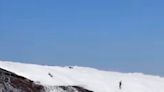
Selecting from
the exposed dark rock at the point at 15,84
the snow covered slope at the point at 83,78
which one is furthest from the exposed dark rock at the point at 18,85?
the snow covered slope at the point at 83,78

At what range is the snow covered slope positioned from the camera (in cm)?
1480

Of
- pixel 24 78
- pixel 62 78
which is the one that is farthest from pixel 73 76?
pixel 24 78

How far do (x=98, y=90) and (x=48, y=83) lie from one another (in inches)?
63.9

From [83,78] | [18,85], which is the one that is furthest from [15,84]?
[83,78]

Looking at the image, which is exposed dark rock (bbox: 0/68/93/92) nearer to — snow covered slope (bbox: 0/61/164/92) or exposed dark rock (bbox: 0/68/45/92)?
exposed dark rock (bbox: 0/68/45/92)

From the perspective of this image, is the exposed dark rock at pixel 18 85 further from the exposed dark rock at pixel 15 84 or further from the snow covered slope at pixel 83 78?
the snow covered slope at pixel 83 78

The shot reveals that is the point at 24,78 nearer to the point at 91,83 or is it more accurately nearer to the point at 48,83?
the point at 48,83

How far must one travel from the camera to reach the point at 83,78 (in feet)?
50.9

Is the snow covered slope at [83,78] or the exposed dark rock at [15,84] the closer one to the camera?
the exposed dark rock at [15,84]

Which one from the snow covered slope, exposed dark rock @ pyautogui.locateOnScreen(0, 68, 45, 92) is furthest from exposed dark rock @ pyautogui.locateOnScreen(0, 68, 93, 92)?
the snow covered slope

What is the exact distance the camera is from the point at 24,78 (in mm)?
14609

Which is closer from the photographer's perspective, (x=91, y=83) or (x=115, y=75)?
(x=91, y=83)

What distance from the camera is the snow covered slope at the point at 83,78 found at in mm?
14805

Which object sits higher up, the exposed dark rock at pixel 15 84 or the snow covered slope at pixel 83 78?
the snow covered slope at pixel 83 78
